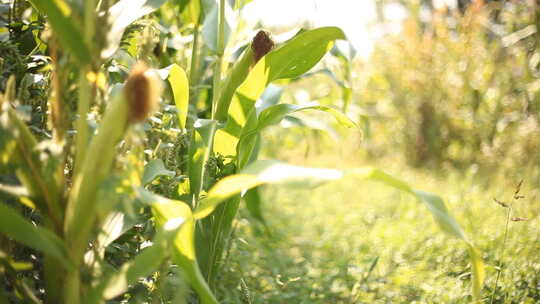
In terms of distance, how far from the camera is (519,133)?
10.1 feet

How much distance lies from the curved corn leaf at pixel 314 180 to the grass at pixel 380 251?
1.27 ft

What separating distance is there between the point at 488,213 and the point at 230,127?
4.59ft

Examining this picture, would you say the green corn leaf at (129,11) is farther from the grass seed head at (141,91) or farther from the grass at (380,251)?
the grass at (380,251)

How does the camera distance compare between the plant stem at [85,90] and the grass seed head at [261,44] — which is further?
the grass seed head at [261,44]

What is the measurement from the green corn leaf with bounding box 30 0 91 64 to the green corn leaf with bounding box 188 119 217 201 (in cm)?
40

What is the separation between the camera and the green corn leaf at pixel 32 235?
2.35 feet

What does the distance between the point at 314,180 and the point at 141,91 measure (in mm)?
266

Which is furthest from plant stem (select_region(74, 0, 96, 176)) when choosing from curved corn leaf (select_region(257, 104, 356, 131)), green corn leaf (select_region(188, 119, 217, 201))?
curved corn leaf (select_region(257, 104, 356, 131))

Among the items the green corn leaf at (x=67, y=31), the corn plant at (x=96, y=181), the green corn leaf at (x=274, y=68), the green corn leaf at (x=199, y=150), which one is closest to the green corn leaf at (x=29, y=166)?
the corn plant at (x=96, y=181)

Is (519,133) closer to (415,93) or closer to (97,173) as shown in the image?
(415,93)

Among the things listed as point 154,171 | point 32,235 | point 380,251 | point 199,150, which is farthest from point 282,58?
point 380,251

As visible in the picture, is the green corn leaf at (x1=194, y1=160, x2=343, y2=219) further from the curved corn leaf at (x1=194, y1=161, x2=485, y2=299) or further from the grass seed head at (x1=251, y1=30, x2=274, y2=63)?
the grass seed head at (x1=251, y1=30, x2=274, y2=63)

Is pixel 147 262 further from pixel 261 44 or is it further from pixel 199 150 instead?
pixel 261 44

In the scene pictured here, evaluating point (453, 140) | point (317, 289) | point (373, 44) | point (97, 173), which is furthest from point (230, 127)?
point (373, 44)
